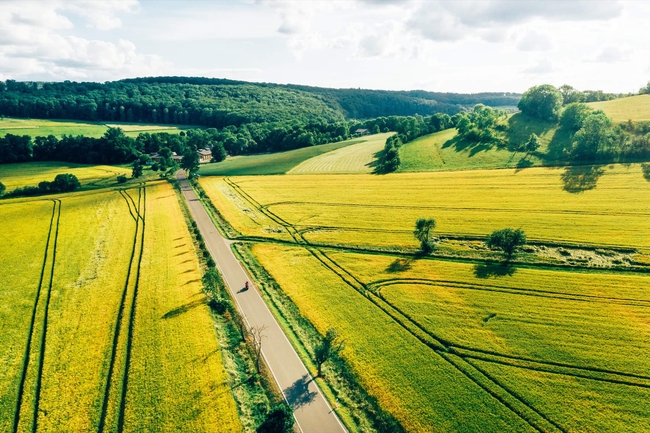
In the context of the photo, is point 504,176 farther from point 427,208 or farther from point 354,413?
point 354,413

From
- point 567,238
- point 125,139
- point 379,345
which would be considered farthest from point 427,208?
point 125,139

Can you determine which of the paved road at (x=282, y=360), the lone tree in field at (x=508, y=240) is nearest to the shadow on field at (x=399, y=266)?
the lone tree in field at (x=508, y=240)

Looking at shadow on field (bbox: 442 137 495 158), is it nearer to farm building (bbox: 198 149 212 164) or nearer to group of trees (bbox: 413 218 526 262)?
group of trees (bbox: 413 218 526 262)

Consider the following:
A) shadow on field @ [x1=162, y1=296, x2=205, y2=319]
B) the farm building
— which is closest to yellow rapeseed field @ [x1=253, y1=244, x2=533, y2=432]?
shadow on field @ [x1=162, y1=296, x2=205, y2=319]

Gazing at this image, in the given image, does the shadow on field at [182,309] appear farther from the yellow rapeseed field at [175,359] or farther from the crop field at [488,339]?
the crop field at [488,339]

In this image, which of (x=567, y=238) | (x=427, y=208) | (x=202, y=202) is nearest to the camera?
(x=567, y=238)
